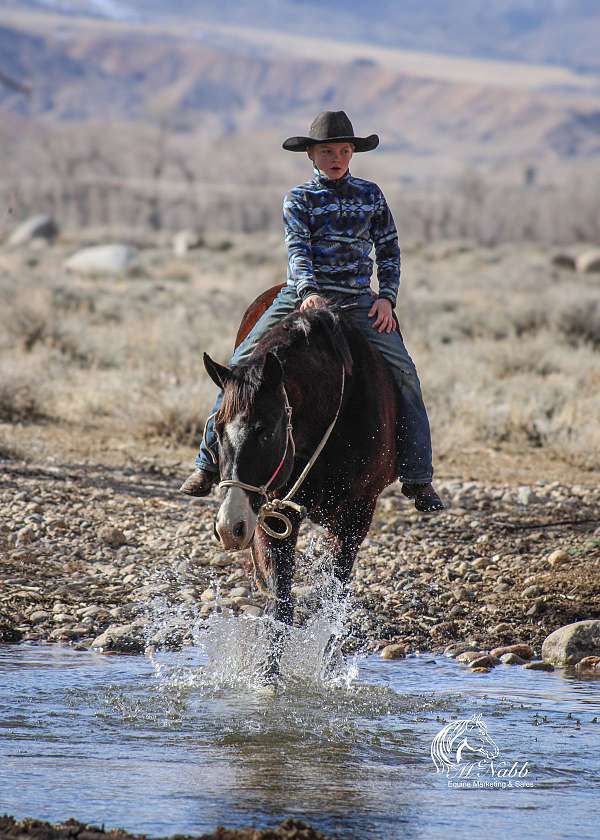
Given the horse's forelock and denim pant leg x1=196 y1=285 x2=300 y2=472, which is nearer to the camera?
the horse's forelock

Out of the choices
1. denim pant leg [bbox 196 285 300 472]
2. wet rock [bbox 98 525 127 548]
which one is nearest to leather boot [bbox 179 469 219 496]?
denim pant leg [bbox 196 285 300 472]

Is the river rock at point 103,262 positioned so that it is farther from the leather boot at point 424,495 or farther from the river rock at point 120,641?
the leather boot at point 424,495

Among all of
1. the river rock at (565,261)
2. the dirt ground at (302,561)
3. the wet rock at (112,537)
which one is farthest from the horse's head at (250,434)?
the river rock at (565,261)

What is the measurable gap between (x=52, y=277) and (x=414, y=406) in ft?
76.1

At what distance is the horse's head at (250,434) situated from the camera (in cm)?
529

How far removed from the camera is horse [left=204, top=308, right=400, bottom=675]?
5422 millimetres

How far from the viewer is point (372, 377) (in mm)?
6418

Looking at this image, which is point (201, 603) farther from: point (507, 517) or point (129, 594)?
point (507, 517)

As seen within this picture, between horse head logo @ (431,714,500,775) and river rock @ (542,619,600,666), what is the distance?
140 cm

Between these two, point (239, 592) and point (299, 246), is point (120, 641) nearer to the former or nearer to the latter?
Answer: point (239, 592)

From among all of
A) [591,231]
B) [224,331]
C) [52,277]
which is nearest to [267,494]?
[224,331]

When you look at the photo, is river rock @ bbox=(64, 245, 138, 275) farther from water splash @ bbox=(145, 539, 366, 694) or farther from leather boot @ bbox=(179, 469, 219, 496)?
leather boot @ bbox=(179, 469, 219, 496)

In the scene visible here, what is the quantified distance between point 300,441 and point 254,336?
2.57 feet

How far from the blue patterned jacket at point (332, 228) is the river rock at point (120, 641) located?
2.15 m
